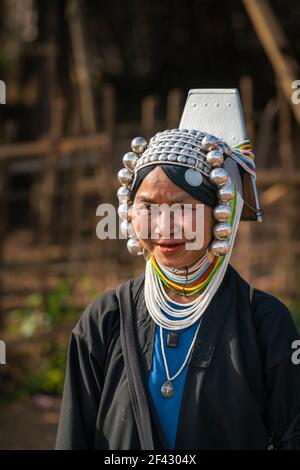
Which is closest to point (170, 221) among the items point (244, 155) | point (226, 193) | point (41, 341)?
point (226, 193)

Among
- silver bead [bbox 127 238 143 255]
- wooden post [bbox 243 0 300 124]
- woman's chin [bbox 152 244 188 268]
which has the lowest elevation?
woman's chin [bbox 152 244 188 268]

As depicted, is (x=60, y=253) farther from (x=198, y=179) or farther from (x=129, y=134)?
(x=198, y=179)

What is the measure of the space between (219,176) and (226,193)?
0.06 m

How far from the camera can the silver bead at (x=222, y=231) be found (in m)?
2.46

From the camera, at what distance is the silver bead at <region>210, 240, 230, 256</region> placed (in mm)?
2467

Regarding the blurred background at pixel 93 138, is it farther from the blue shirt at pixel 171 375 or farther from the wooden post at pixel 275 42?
the blue shirt at pixel 171 375

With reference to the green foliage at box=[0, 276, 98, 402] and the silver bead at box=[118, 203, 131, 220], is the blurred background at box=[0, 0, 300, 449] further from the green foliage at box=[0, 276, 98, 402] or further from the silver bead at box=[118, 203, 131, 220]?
the silver bead at box=[118, 203, 131, 220]

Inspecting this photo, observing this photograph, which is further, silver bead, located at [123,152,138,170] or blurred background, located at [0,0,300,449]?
blurred background, located at [0,0,300,449]

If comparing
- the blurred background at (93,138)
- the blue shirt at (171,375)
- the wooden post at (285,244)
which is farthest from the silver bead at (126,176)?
the wooden post at (285,244)

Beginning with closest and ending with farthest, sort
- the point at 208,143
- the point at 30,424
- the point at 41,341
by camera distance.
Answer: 1. the point at 208,143
2. the point at 30,424
3. the point at 41,341

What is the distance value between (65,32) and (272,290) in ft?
16.0

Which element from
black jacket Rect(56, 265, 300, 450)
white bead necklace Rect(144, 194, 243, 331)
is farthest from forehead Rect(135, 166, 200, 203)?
black jacket Rect(56, 265, 300, 450)

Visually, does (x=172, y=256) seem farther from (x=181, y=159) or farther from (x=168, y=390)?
(x=168, y=390)

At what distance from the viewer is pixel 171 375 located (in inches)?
97.0
